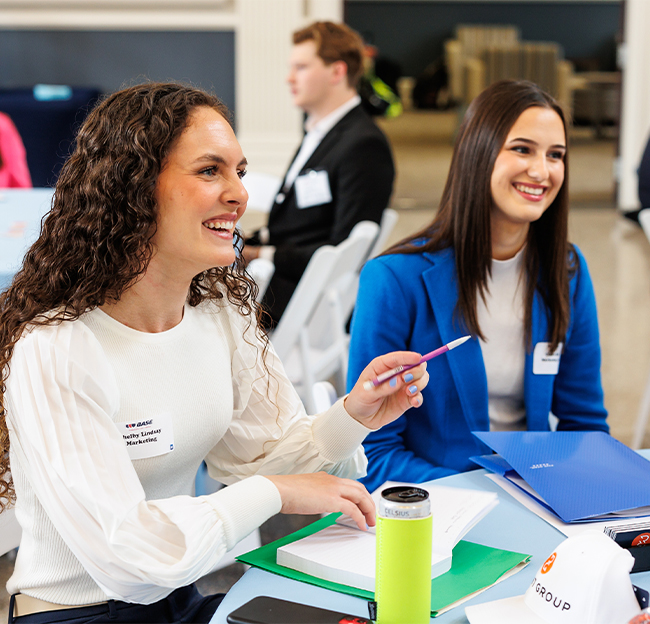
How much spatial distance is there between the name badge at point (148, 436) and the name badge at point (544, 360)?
0.92 metres

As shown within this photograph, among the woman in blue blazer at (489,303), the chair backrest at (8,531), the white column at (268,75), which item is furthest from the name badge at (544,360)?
the white column at (268,75)

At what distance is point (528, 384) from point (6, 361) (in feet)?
3.69

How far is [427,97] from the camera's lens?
1697 cm

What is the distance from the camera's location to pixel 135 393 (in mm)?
1151

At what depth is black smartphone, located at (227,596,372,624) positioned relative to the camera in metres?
0.90

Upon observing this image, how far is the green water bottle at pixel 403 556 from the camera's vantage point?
0.83 m

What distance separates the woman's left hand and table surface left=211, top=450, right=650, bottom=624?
0.21m

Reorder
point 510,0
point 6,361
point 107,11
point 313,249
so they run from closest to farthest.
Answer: point 6,361
point 313,249
point 107,11
point 510,0

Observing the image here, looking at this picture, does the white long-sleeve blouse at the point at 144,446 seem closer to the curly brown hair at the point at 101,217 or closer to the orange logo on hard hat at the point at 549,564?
the curly brown hair at the point at 101,217

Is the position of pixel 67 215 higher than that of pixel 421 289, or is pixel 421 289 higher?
pixel 67 215

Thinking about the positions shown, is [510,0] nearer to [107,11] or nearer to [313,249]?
[107,11]

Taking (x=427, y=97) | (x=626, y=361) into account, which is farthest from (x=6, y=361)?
(x=427, y=97)

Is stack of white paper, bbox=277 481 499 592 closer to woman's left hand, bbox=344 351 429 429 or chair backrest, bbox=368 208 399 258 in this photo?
woman's left hand, bbox=344 351 429 429

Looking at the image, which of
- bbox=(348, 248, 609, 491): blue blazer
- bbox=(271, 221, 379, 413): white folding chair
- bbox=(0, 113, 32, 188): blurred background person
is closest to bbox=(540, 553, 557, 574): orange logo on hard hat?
bbox=(348, 248, 609, 491): blue blazer
